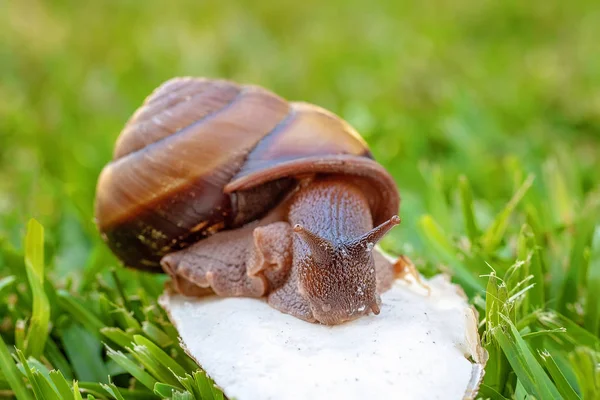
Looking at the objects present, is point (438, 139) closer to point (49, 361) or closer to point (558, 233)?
point (558, 233)

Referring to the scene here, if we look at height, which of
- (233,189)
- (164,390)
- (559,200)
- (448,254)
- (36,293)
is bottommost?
(559,200)

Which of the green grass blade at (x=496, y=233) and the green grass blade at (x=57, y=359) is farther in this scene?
the green grass blade at (x=496, y=233)

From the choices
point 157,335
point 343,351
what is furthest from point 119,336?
point 343,351

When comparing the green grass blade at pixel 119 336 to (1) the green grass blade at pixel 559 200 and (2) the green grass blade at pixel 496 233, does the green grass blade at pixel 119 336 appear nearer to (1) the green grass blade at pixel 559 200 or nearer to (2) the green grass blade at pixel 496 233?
(2) the green grass blade at pixel 496 233

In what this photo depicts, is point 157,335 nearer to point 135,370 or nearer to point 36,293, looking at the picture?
point 135,370

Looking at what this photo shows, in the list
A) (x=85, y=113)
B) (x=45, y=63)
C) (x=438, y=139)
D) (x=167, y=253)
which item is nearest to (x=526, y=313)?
(x=167, y=253)

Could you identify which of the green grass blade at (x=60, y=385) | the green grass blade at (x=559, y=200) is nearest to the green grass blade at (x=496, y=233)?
the green grass blade at (x=559, y=200)

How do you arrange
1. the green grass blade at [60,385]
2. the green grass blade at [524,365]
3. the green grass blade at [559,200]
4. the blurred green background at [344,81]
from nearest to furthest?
1. the green grass blade at [524,365]
2. the green grass blade at [60,385]
3. the green grass blade at [559,200]
4. the blurred green background at [344,81]

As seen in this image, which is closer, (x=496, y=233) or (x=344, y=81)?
(x=496, y=233)
